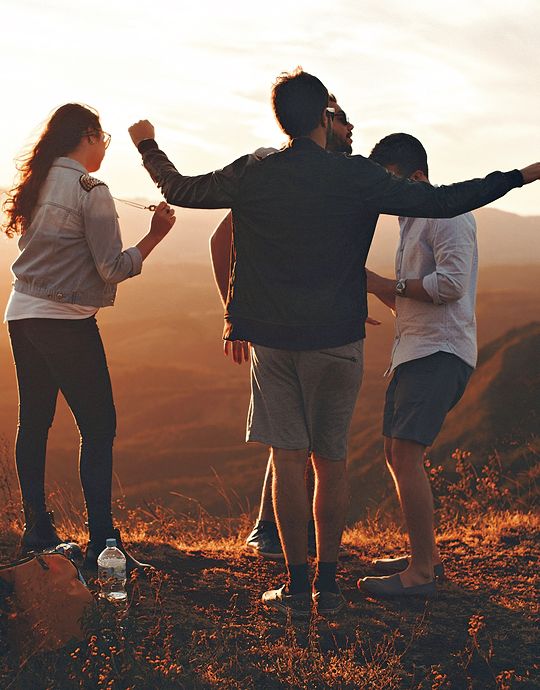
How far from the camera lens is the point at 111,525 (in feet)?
14.7

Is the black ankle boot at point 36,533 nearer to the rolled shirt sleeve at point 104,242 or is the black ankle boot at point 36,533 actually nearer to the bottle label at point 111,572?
the bottle label at point 111,572

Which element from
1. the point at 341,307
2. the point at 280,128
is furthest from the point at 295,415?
the point at 280,128

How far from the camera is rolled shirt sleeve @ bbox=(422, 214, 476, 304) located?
4191 millimetres

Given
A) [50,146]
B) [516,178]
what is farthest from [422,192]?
[50,146]

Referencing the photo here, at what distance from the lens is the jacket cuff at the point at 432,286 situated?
166 inches

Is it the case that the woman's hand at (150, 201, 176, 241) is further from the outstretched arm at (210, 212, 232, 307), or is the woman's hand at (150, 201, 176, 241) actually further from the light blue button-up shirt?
the light blue button-up shirt

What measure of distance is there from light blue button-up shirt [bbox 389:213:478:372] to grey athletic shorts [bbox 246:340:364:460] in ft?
1.61

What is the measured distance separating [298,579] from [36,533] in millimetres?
1349

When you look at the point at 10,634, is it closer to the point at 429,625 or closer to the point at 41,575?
the point at 41,575

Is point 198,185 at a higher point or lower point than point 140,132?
lower

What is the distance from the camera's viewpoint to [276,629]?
13.1 ft

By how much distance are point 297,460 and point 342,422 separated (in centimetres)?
24

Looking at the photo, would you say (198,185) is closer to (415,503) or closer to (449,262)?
(449,262)

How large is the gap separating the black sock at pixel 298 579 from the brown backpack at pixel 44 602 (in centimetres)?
87
